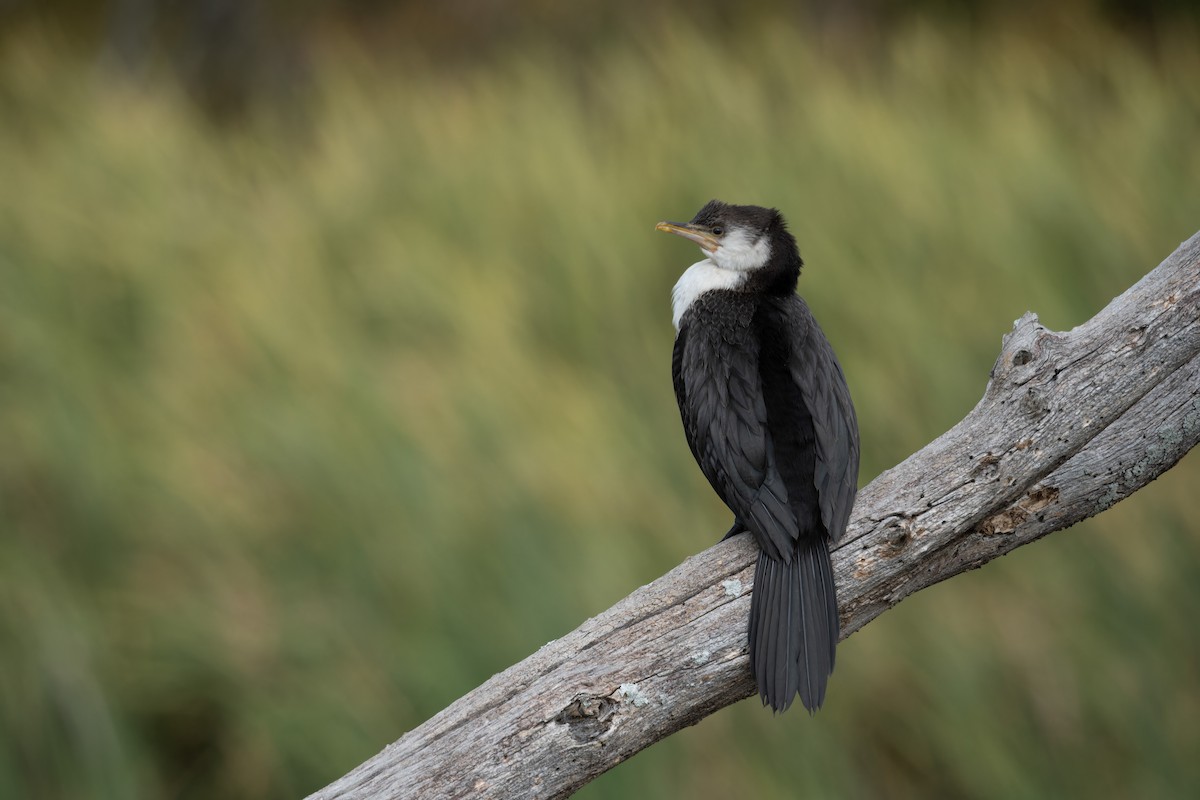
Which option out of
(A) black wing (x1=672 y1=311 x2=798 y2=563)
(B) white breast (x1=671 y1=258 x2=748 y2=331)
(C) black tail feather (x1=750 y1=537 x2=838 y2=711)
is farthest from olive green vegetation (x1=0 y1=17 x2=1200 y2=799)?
(C) black tail feather (x1=750 y1=537 x2=838 y2=711)

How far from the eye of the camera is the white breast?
2.59 m

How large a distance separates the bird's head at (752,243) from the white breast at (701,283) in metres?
0.02

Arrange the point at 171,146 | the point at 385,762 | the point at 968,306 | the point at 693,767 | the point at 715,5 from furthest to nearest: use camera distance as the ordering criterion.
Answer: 1. the point at 715,5
2. the point at 171,146
3. the point at 968,306
4. the point at 693,767
5. the point at 385,762

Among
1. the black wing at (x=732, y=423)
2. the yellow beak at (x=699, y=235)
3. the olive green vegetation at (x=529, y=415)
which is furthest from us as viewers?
the olive green vegetation at (x=529, y=415)

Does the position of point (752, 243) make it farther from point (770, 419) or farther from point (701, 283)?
point (770, 419)

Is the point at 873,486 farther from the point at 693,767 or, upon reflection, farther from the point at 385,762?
the point at 693,767

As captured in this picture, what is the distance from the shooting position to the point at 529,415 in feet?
13.0

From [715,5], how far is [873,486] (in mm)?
6558

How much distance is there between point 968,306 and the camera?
4020 millimetres

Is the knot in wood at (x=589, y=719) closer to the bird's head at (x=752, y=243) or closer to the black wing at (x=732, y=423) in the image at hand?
the black wing at (x=732, y=423)

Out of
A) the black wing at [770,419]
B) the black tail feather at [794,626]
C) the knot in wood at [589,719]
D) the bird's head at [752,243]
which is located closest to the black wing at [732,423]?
the black wing at [770,419]

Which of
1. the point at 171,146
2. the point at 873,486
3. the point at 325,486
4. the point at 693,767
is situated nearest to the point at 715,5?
the point at 171,146

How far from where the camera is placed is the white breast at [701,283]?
2594mm

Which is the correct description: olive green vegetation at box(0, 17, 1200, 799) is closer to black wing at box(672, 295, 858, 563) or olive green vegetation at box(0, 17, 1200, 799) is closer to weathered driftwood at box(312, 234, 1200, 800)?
black wing at box(672, 295, 858, 563)
